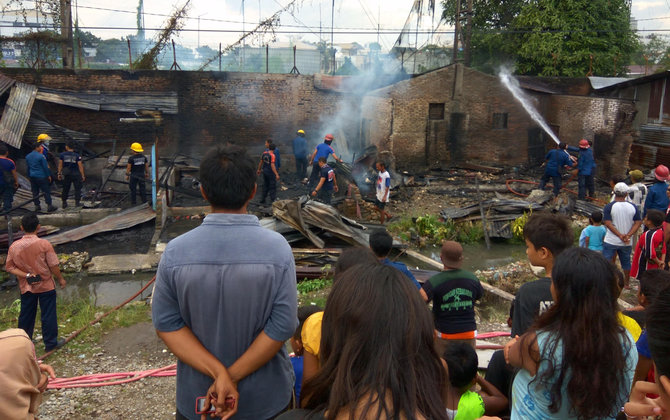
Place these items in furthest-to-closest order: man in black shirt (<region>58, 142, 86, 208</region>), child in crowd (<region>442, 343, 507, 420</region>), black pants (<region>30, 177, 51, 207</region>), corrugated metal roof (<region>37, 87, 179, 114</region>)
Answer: corrugated metal roof (<region>37, 87, 179, 114</region>) → man in black shirt (<region>58, 142, 86, 208</region>) → black pants (<region>30, 177, 51, 207</region>) → child in crowd (<region>442, 343, 507, 420</region>)

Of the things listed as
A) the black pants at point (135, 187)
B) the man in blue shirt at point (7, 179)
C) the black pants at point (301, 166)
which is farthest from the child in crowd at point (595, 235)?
the man in blue shirt at point (7, 179)

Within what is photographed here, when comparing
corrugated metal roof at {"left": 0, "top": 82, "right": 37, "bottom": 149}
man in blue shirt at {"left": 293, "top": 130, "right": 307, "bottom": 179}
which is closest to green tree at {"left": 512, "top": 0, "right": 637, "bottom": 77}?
man in blue shirt at {"left": 293, "top": 130, "right": 307, "bottom": 179}

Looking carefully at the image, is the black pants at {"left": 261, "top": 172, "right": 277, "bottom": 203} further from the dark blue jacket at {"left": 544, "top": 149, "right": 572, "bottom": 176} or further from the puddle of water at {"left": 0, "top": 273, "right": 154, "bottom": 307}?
the dark blue jacket at {"left": 544, "top": 149, "right": 572, "bottom": 176}

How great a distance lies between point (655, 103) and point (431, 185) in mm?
7085

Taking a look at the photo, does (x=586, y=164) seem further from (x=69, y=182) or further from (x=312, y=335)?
(x=69, y=182)

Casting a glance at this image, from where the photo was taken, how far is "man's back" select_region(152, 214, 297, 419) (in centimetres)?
199

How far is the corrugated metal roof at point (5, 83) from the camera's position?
14.2 meters

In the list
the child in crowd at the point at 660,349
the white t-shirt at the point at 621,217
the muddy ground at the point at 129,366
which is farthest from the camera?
the white t-shirt at the point at 621,217

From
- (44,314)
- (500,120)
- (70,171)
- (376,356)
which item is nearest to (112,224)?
(70,171)

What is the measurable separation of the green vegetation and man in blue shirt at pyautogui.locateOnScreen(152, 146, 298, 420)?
7913 millimetres

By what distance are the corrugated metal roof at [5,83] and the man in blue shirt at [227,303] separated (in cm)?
1540

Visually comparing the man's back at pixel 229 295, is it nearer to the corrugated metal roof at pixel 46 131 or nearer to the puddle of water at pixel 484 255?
the puddle of water at pixel 484 255

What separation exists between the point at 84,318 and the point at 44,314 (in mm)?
1037

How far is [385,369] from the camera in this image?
135 centimetres
